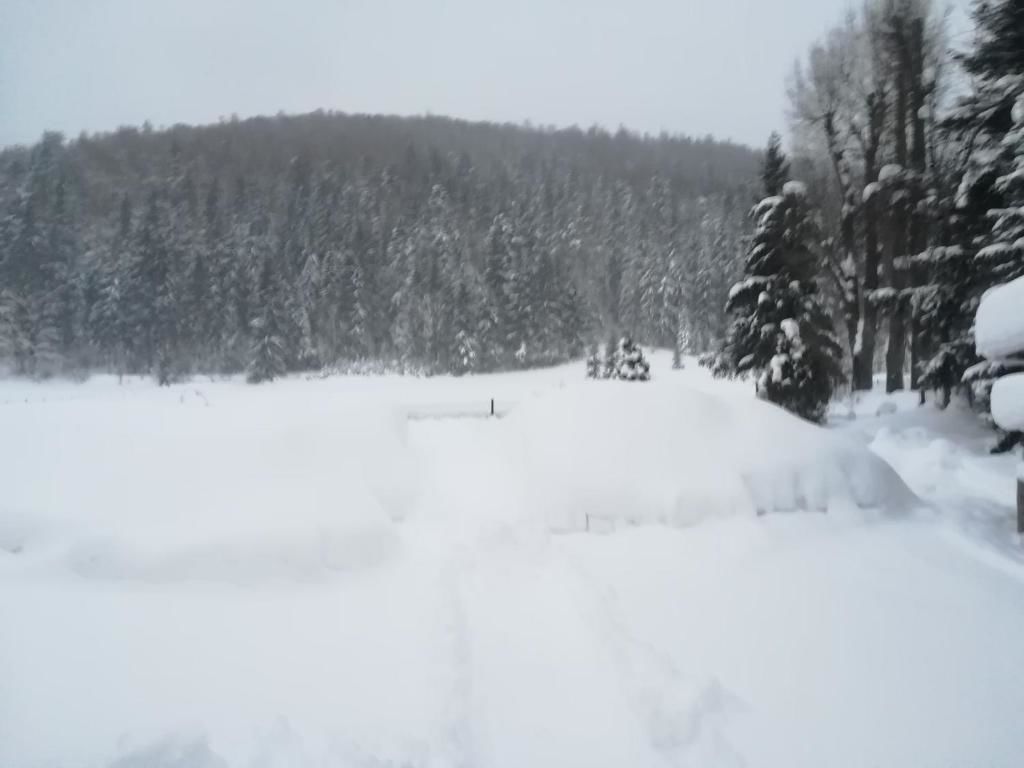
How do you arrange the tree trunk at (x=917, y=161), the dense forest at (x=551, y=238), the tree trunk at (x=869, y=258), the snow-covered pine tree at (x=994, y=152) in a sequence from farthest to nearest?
the tree trunk at (x=869, y=258) < the tree trunk at (x=917, y=161) < the dense forest at (x=551, y=238) < the snow-covered pine tree at (x=994, y=152)

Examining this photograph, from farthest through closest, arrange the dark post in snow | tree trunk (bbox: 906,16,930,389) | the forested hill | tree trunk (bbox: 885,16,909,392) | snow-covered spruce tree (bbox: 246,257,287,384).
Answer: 1. the forested hill
2. snow-covered spruce tree (bbox: 246,257,287,384)
3. tree trunk (bbox: 885,16,909,392)
4. tree trunk (bbox: 906,16,930,389)
5. the dark post in snow

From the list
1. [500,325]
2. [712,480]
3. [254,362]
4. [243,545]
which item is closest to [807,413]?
[712,480]

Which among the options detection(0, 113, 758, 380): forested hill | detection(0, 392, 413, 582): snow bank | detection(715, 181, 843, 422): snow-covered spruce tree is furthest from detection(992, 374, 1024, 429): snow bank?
detection(0, 113, 758, 380): forested hill

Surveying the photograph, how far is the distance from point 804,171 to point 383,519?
20777mm

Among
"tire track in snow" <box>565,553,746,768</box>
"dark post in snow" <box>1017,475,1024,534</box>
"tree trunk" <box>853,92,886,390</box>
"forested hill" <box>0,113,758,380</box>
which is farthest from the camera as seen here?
"forested hill" <box>0,113,758,380</box>

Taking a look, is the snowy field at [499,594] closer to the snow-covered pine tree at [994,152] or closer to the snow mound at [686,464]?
the snow mound at [686,464]

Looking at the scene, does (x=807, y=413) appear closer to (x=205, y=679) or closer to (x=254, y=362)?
(x=205, y=679)

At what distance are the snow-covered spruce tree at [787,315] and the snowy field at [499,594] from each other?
6.32 metres

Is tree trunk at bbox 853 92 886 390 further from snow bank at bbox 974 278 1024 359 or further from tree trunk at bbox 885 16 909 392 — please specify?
snow bank at bbox 974 278 1024 359

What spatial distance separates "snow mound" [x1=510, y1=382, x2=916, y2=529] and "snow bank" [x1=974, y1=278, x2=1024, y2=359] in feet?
9.32

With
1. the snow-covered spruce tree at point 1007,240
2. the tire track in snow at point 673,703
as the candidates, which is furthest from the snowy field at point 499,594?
the snow-covered spruce tree at point 1007,240

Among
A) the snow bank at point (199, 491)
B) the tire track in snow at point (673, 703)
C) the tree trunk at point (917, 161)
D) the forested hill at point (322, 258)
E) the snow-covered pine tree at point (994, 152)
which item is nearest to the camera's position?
the tire track in snow at point (673, 703)

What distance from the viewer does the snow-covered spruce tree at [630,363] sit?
22.1m

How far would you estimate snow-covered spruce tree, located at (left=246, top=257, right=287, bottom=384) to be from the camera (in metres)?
40.8
